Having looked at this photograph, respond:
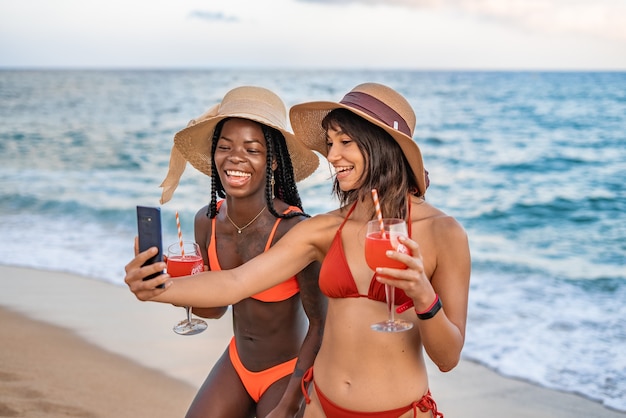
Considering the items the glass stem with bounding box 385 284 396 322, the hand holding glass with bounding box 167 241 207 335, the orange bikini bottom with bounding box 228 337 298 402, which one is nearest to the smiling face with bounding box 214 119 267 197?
the hand holding glass with bounding box 167 241 207 335

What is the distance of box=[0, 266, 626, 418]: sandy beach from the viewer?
5.60 m

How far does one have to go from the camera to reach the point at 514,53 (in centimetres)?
4116

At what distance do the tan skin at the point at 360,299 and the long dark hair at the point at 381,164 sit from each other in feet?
0.12

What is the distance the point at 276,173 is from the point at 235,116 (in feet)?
1.57

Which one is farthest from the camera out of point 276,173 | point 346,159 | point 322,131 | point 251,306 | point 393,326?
point 276,173

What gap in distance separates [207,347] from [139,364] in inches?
26.8

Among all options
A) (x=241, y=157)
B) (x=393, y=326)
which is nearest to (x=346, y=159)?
(x=393, y=326)

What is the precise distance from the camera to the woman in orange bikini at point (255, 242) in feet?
12.5

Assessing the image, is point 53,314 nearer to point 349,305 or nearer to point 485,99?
point 349,305

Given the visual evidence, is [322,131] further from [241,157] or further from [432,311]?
[432,311]

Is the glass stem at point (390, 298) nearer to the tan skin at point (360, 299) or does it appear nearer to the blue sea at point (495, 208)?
the tan skin at point (360, 299)

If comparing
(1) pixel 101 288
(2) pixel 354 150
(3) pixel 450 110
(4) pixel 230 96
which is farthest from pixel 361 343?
(3) pixel 450 110

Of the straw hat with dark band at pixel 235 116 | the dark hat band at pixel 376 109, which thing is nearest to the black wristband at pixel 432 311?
the dark hat band at pixel 376 109

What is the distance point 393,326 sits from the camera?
287 centimetres
